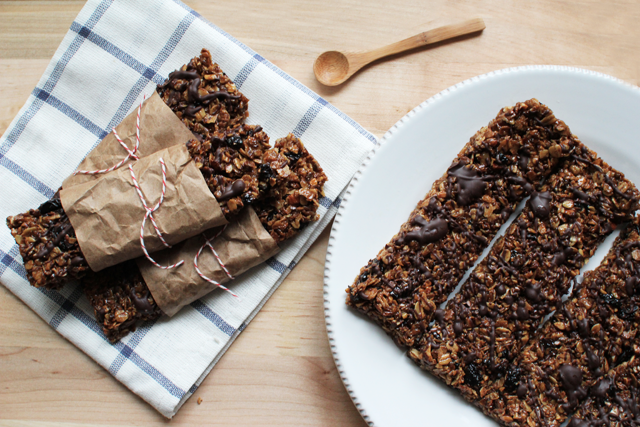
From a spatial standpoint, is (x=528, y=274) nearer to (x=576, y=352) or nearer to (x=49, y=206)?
(x=576, y=352)

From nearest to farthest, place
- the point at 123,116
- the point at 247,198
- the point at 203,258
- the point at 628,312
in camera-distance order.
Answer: the point at 247,198 < the point at 628,312 < the point at 203,258 < the point at 123,116

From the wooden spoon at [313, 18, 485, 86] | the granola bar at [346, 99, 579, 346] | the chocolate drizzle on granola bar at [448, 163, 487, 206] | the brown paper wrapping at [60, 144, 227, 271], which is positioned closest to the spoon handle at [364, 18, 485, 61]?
the wooden spoon at [313, 18, 485, 86]

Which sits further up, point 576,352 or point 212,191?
point 576,352

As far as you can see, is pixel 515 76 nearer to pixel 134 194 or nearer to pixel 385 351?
pixel 385 351

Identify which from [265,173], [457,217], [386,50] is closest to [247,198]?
[265,173]

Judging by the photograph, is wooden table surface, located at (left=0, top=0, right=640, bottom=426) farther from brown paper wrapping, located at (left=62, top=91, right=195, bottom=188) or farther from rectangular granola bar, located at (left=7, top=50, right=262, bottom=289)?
brown paper wrapping, located at (left=62, top=91, right=195, bottom=188)

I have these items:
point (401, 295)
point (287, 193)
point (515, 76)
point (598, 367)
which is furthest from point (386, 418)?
point (515, 76)
